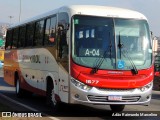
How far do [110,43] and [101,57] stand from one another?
515 mm

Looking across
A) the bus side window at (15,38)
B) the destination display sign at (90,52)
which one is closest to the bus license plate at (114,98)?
the destination display sign at (90,52)

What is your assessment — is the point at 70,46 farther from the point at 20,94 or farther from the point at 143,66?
the point at 20,94

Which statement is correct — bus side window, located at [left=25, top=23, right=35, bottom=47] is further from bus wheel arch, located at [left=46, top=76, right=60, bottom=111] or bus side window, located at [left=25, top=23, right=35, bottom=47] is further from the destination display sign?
the destination display sign

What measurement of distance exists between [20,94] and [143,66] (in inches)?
332

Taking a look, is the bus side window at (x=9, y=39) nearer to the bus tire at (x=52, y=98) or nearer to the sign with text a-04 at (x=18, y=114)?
the bus tire at (x=52, y=98)

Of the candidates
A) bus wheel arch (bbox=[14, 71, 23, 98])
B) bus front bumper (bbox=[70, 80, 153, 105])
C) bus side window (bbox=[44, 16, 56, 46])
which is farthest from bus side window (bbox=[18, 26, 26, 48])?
bus front bumper (bbox=[70, 80, 153, 105])

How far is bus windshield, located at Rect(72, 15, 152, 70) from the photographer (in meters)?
12.6

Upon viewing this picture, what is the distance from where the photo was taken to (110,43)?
12.8 meters

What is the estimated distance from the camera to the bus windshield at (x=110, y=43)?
41.2ft

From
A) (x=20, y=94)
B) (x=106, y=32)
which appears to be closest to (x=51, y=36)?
(x=106, y=32)

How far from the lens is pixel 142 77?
12688 mm

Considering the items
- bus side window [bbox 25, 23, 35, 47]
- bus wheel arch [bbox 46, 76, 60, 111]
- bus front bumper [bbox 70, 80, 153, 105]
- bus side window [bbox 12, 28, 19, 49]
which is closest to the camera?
bus front bumper [bbox 70, 80, 153, 105]

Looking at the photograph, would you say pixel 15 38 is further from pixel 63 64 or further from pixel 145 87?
pixel 145 87

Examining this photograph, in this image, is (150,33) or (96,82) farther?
(150,33)
